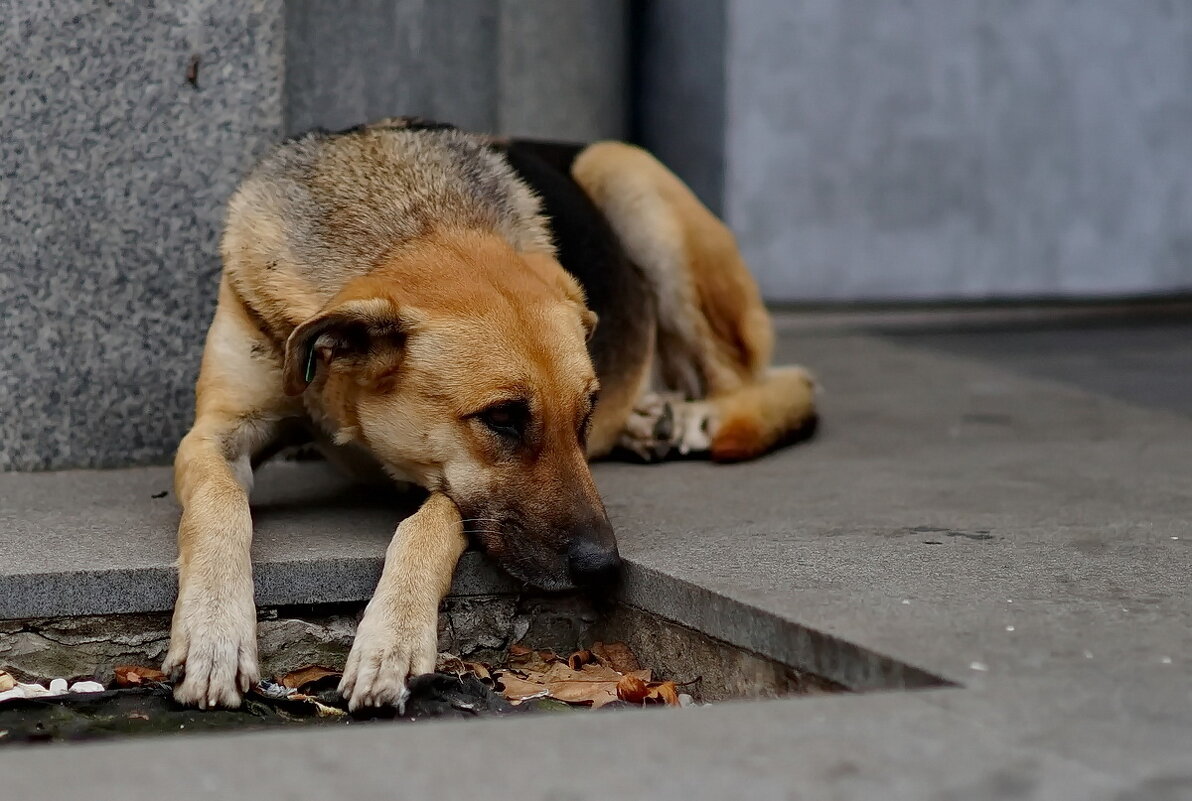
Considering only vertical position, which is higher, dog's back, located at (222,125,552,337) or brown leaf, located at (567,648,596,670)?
dog's back, located at (222,125,552,337)

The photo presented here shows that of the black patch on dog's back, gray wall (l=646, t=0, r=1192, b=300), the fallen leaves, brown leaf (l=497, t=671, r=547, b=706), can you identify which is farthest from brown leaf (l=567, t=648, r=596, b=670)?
gray wall (l=646, t=0, r=1192, b=300)

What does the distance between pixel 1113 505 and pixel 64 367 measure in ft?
11.3

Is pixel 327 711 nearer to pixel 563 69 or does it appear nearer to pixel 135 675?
pixel 135 675

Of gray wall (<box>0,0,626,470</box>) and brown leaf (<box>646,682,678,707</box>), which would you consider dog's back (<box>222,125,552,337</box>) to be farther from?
brown leaf (<box>646,682,678,707</box>)

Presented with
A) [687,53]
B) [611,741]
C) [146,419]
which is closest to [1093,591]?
[611,741]

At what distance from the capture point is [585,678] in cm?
353

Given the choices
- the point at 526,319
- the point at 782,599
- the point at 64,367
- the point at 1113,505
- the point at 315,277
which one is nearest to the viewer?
the point at 782,599

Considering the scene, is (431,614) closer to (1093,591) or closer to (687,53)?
(1093,591)

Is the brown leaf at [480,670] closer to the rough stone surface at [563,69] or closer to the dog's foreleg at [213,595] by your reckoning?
the dog's foreleg at [213,595]

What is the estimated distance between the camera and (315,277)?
395cm

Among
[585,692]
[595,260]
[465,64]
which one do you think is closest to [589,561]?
[585,692]

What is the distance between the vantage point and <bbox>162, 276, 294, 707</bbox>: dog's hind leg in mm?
3150

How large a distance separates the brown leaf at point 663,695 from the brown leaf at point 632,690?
13mm

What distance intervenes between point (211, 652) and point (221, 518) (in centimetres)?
46
